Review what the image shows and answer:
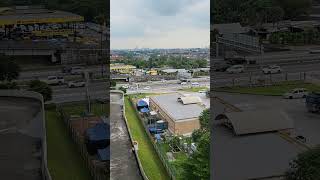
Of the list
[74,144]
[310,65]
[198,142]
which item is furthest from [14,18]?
[310,65]

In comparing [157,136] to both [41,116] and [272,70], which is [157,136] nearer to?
[272,70]

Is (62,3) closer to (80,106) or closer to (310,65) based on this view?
(80,106)

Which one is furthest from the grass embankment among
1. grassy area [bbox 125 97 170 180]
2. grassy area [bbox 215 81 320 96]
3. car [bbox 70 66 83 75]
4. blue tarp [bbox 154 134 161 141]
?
blue tarp [bbox 154 134 161 141]

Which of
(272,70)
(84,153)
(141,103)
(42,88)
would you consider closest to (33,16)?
(42,88)

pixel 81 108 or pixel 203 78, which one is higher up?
pixel 203 78

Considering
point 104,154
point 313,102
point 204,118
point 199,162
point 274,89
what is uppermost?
point 274,89

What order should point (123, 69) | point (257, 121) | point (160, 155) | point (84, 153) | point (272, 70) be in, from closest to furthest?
point (84, 153)
point (257, 121)
point (272, 70)
point (160, 155)
point (123, 69)

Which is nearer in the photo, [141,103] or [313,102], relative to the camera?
[313,102]

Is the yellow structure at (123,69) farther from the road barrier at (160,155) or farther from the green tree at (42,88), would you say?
the green tree at (42,88)
